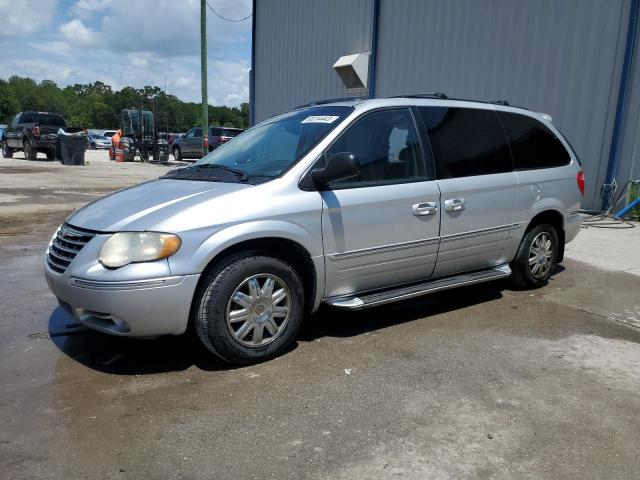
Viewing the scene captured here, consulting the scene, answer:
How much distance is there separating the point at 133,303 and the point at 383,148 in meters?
2.17

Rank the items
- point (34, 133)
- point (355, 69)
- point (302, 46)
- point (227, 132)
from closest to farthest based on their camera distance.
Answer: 1. point (355, 69)
2. point (302, 46)
3. point (34, 133)
4. point (227, 132)

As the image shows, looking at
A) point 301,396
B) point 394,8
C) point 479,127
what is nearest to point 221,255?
point 301,396

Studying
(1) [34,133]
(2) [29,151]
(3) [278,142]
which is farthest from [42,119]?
(3) [278,142]

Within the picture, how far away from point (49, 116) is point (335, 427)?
26252 mm

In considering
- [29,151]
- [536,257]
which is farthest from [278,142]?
[29,151]

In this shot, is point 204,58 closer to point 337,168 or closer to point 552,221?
point 552,221

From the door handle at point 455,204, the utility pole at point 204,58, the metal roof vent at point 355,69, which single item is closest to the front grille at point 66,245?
the door handle at point 455,204

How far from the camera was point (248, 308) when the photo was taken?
3484 mm

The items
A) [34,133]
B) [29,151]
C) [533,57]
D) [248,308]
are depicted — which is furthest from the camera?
[29,151]

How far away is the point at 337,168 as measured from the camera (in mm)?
3648

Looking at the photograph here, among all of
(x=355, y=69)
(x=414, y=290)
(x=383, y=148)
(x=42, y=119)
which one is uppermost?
(x=355, y=69)

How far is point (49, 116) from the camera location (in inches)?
982

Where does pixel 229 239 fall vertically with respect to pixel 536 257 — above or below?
above

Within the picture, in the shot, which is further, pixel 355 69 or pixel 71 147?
pixel 71 147
